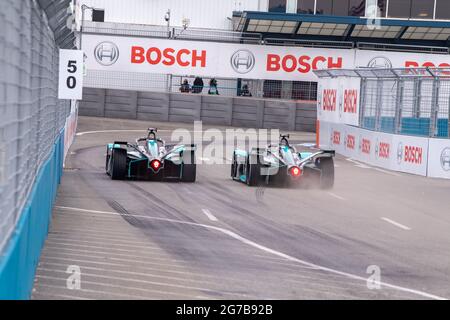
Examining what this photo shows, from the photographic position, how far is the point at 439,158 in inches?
950

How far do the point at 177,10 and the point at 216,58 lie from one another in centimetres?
646

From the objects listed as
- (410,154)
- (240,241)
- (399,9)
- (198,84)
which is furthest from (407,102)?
(399,9)

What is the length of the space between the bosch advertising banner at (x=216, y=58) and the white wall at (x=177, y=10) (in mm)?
5486

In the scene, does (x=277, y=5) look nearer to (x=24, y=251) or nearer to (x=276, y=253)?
(x=276, y=253)

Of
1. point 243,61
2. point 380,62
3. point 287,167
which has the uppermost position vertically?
point 380,62

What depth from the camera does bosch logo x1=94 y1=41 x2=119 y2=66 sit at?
1645 inches

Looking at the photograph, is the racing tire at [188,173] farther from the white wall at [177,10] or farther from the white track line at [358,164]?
the white wall at [177,10]

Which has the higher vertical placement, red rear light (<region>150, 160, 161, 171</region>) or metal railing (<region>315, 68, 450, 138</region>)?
metal railing (<region>315, 68, 450, 138</region>)

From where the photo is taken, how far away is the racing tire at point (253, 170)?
62.3 ft

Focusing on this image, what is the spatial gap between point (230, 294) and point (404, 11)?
135 ft

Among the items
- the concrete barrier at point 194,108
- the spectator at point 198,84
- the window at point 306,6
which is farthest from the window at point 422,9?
the spectator at point 198,84

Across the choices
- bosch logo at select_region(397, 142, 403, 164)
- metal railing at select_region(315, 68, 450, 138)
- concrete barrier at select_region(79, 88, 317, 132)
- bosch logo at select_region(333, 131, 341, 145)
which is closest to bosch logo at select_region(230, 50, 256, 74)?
concrete barrier at select_region(79, 88, 317, 132)

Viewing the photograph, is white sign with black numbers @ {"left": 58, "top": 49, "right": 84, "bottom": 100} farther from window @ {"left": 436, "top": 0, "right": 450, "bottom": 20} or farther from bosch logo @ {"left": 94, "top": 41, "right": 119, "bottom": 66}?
window @ {"left": 436, "top": 0, "right": 450, "bottom": 20}

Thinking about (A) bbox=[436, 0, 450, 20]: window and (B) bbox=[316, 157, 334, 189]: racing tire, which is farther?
(A) bbox=[436, 0, 450, 20]: window
